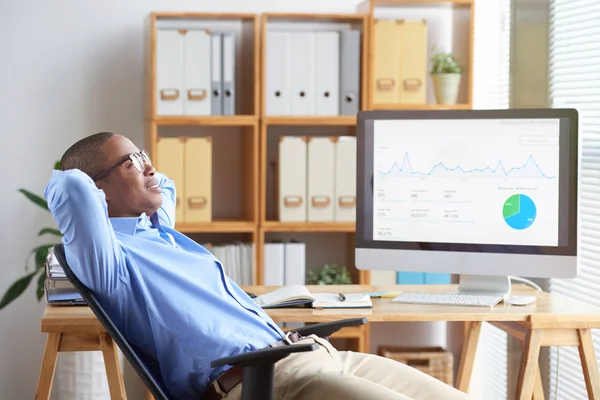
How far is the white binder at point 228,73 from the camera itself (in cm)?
396

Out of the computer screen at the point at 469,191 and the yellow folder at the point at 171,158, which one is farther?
the yellow folder at the point at 171,158

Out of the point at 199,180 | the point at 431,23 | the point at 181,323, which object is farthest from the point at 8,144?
the point at 181,323

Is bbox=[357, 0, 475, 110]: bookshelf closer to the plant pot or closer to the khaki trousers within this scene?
the plant pot

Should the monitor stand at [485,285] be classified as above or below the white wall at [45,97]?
below

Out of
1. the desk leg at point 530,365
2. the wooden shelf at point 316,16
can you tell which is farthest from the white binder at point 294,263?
the desk leg at point 530,365

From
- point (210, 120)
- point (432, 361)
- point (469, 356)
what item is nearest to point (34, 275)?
point (210, 120)

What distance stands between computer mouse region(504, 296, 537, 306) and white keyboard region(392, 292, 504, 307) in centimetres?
3

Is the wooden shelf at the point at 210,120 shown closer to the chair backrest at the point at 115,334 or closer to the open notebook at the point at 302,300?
the open notebook at the point at 302,300

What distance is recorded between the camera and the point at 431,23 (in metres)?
4.42

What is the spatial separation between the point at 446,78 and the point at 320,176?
74 centimetres

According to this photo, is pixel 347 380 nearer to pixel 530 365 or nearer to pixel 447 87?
pixel 530 365

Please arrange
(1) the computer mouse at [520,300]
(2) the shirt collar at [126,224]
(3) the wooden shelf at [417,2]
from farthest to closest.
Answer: (3) the wooden shelf at [417,2]
(1) the computer mouse at [520,300]
(2) the shirt collar at [126,224]

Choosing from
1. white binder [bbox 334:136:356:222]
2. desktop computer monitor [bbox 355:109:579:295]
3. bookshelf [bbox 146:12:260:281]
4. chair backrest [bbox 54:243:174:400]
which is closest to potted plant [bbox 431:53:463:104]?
white binder [bbox 334:136:356:222]

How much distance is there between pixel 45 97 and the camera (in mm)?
4230
